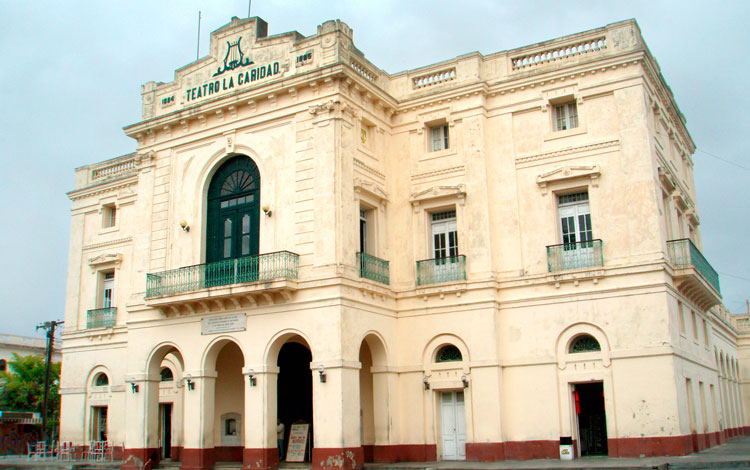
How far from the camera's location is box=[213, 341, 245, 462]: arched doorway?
23.4 m

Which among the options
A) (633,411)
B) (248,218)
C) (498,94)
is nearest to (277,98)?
(248,218)

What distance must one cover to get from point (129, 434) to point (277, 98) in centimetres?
1117

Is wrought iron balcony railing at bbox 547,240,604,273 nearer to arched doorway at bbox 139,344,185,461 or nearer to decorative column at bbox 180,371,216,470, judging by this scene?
decorative column at bbox 180,371,216,470

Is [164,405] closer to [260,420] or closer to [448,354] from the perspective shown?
[260,420]

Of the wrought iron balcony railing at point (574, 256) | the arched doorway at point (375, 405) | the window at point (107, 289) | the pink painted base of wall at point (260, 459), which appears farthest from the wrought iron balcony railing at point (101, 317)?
the wrought iron balcony railing at point (574, 256)

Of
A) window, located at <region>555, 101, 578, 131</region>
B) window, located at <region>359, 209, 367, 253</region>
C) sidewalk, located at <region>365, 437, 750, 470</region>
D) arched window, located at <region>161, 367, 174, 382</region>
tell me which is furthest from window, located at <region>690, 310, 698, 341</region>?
arched window, located at <region>161, 367, 174, 382</region>

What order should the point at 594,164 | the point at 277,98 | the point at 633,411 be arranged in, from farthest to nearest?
the point at 277,98, the point at 594,164, the point at 633,411

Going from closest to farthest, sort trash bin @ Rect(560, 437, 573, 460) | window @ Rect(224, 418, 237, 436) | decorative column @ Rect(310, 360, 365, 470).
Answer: decorative column @ Rect(310, 360, 365, 470), trash bin @ Rect(560, 437, 573, 460), window @ Rect(224, 418, 237, 436)

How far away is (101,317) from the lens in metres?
28.9

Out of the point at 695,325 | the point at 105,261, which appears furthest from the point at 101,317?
the point at 695,325

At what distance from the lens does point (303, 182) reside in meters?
21.0

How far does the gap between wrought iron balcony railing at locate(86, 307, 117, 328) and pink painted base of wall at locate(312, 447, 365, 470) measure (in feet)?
42.7

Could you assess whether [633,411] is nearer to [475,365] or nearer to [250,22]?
[475,365]

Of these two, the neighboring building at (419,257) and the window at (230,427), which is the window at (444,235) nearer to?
the neighboring building at (419,257)
